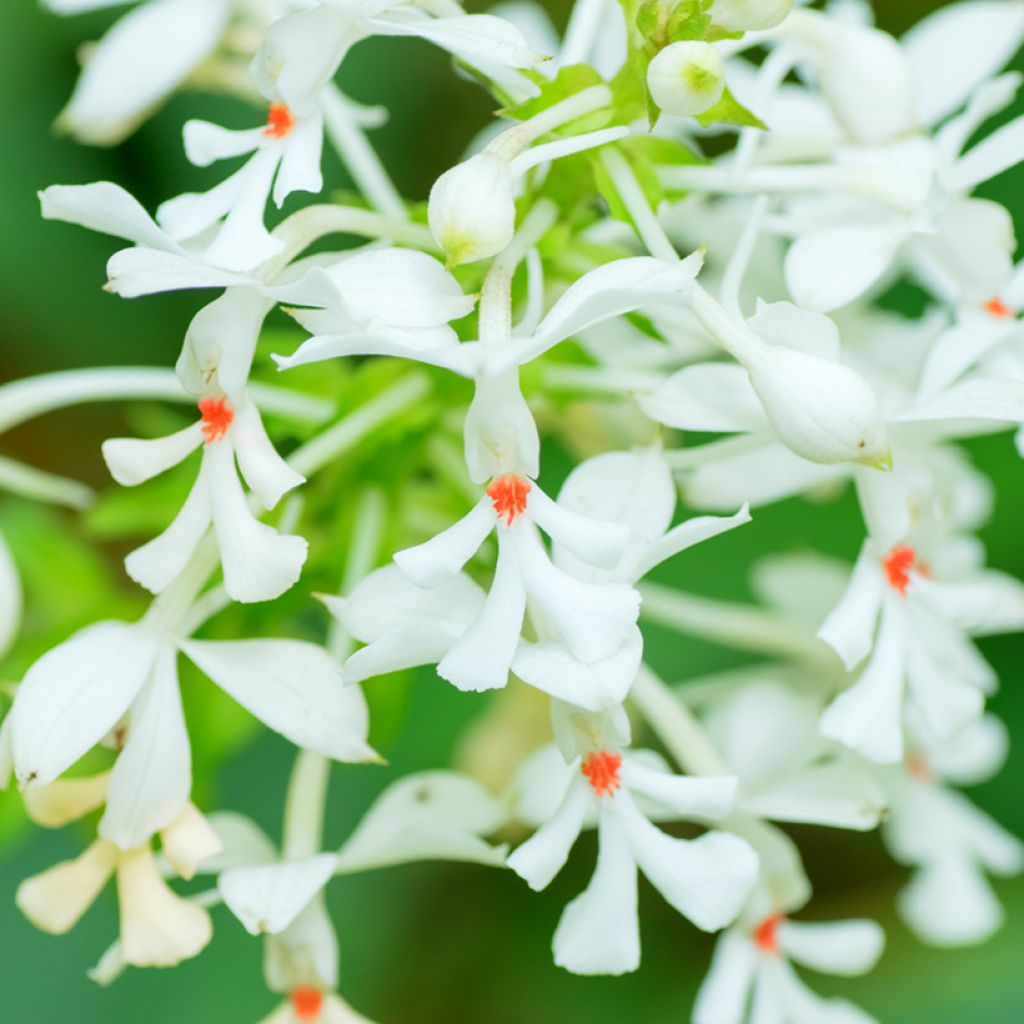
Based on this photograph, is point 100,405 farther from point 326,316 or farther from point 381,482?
point 326,316

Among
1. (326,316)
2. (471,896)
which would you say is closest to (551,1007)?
(471,896)

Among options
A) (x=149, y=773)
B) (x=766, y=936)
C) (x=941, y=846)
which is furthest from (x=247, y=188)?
(x=941, y=846)

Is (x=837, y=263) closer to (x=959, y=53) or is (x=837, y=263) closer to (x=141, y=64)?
(x=959, y=53)

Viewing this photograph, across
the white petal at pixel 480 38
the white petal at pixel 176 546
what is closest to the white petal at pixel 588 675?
the white petal at pixel 176 546

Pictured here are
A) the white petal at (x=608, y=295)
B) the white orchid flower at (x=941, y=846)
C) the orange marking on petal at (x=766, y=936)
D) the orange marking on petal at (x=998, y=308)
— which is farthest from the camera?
the white orchid flower at (x=941, y=846)

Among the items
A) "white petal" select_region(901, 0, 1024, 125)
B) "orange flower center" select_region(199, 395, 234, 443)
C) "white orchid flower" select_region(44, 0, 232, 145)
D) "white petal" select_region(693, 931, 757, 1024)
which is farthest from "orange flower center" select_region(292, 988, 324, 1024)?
"white petal" select_region(901, 0, 1024, 125)

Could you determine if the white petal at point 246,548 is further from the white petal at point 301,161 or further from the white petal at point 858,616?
the white petal at point 858,616
